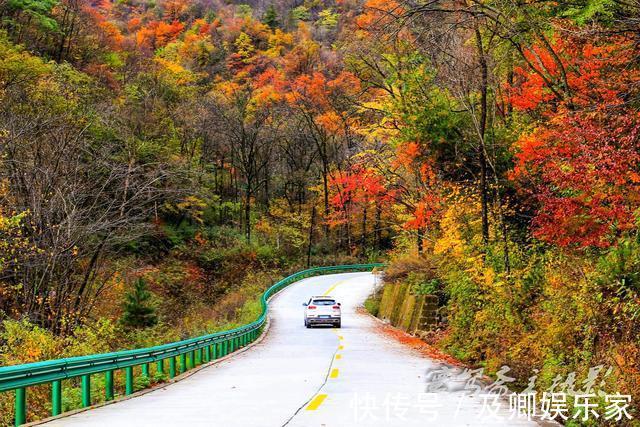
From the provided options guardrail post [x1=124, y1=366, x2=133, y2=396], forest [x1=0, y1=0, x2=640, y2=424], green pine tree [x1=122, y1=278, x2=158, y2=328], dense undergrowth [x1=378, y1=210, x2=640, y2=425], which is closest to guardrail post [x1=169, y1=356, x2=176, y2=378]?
forest [x1=0, y1=0, x2=640, y2=424]

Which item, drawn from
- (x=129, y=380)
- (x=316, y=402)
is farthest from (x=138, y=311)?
(x=316, y=402)

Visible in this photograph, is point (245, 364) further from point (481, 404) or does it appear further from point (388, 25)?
point (388, 25)

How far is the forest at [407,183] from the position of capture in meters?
12.3

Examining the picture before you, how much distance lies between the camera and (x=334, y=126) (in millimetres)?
66875

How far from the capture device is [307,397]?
11.6 metres

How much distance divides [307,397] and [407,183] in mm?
23609

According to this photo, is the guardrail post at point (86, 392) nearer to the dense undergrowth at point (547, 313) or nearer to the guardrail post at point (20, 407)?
the guardrail post at point (20, 407)

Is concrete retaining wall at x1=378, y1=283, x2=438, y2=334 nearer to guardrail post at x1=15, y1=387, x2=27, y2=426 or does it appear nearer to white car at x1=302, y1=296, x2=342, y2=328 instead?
white car at x1=302, y1=296, x2=342, y2=328

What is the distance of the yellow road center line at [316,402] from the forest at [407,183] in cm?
396

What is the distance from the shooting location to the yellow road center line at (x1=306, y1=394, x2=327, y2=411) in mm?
10245

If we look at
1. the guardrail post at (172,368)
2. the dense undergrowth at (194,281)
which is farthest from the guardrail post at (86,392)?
the dense undergrowth at (194,281)

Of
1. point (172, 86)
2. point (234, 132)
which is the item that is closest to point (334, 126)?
point (234, 132)

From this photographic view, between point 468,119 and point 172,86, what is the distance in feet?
134

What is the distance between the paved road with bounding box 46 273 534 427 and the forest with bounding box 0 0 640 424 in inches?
78.8
